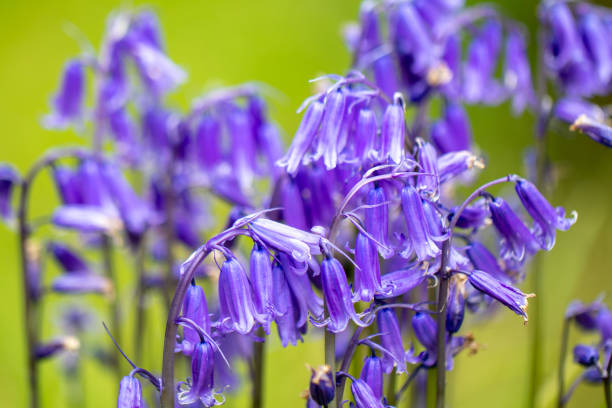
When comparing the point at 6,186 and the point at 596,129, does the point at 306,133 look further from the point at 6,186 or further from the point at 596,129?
the point at 6,186

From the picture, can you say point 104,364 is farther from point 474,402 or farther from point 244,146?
point 474,402

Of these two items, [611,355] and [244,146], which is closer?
[611,355]

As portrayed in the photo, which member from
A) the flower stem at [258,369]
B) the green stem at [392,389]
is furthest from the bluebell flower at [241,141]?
the green stem at [392,389]

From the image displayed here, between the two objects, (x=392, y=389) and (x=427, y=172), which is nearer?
(x=427, y=172)

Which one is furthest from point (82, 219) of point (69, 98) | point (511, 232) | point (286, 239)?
point (511, 232)

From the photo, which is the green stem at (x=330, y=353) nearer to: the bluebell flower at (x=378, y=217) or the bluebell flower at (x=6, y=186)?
the bluebell flower at (x=378, y=217)

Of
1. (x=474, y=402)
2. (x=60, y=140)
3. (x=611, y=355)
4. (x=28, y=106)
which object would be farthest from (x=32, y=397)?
(x=28, y=106)
